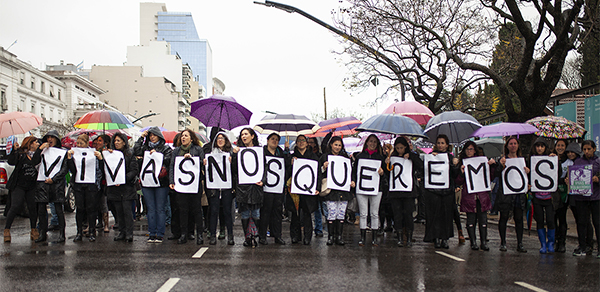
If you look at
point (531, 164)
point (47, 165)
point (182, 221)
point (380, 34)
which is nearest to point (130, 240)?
point (182, 221)

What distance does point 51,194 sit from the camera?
921cm

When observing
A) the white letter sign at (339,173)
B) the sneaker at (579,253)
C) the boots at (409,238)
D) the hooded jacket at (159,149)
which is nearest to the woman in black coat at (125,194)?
the hooded jacket at (159,149)

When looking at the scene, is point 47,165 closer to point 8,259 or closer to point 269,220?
point 8,259

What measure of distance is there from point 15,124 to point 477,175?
31.2 ft

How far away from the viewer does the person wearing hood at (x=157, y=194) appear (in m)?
9.09

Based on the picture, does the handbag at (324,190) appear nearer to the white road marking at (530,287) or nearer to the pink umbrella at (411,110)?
the pink umbrella at (411,110)

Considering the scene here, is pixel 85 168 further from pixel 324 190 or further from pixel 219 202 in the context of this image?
pixel 324 190

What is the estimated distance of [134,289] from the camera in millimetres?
5352

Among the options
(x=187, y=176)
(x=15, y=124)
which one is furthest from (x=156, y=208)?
(x=15, y=124)

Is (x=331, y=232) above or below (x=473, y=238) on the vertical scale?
above

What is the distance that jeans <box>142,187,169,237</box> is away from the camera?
9.09 m

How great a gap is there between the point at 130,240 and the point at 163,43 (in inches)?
4402

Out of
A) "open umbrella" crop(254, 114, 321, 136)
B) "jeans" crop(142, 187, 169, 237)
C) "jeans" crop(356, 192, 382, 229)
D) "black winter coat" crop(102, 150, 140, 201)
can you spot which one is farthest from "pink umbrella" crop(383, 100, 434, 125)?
"black winter coat" crop(102, 150, 140, 201)

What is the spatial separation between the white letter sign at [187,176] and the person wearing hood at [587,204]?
651 cm
